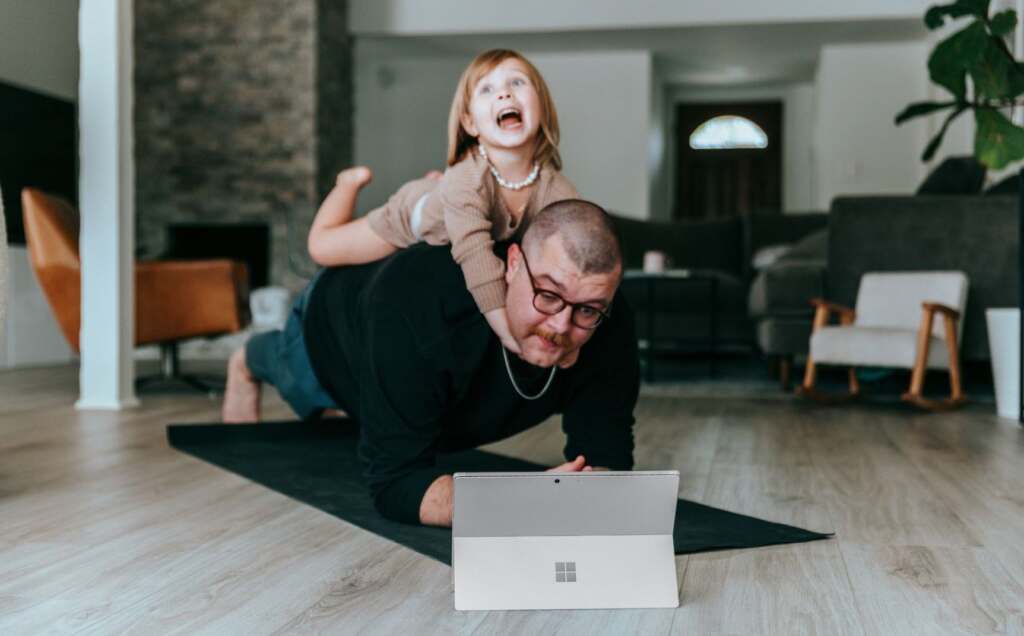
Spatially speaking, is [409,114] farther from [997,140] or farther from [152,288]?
[997,140]

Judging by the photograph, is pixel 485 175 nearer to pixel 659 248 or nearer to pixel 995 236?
pixel 995 236

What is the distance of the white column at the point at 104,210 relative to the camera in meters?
3.80

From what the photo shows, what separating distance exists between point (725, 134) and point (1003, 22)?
789 cm

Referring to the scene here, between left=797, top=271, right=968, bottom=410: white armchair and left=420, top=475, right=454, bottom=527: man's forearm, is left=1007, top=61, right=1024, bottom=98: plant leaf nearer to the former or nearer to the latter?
left=797, top=271, right=968, bottom=410: white armchair

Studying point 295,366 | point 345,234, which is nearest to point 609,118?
point 295,366

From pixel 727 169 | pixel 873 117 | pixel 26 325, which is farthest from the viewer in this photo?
pixel 727 169

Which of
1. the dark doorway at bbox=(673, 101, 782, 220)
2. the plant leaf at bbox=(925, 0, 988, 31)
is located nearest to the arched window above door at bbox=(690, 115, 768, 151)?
the dark doorway at bbox=(673, 101, 782, 220)

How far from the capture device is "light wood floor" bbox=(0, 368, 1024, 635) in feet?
4.30

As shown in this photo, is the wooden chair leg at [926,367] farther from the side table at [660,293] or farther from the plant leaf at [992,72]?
the side table at [660,293]

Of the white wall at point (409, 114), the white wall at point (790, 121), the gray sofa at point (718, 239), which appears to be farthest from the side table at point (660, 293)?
the white wall at point (790, 121)

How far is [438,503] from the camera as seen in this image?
5.59 ft

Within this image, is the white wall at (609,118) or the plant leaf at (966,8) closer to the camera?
the plant leaf at (966,8)

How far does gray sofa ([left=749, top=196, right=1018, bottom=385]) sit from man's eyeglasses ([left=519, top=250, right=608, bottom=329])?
3218 millimetres

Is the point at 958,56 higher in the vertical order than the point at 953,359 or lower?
higher
